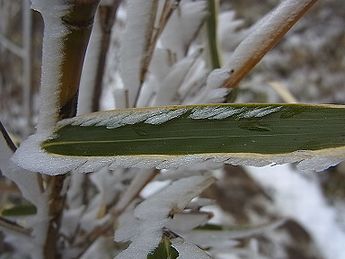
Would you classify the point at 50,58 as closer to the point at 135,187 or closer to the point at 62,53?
the point at 62,53

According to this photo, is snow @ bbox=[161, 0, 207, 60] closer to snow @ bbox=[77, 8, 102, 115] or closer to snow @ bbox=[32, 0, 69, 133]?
snow @ bbox=[77, 8, 102, 115]

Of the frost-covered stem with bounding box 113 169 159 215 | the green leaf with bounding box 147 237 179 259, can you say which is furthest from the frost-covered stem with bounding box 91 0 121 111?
the green leaf with bounding box 147 237 179 259

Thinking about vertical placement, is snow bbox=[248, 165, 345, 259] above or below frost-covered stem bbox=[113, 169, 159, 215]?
below

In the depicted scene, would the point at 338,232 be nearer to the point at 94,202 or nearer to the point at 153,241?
the point at 94,202

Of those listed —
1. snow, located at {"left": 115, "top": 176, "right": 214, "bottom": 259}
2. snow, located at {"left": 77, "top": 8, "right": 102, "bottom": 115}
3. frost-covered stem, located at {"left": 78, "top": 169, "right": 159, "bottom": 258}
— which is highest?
snow, located at {"left": 77, "top": 8, "right": 102, "bottom": 115}

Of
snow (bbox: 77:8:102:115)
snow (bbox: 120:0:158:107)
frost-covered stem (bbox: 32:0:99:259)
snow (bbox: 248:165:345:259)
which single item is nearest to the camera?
frost-covered stem (bbox: 32:0:99:259)

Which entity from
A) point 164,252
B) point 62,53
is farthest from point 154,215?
point 62,53
